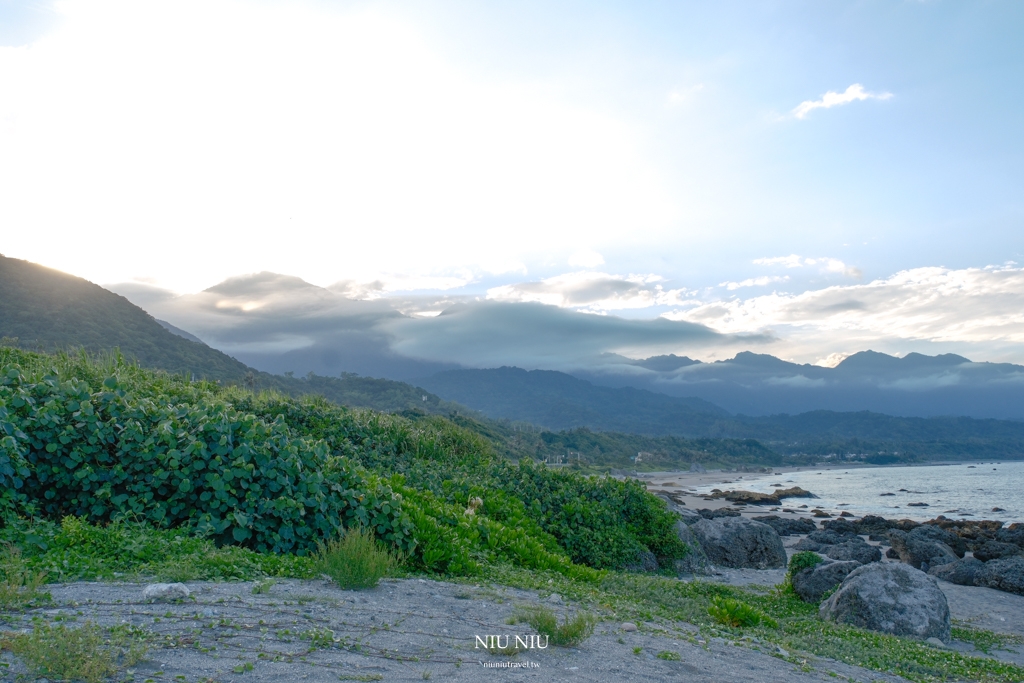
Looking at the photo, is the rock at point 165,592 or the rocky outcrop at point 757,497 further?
the rocky outcrop at point 757,497

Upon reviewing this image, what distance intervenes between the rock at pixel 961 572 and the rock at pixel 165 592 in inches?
764

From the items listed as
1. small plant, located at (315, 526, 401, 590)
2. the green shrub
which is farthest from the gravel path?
the green shrub

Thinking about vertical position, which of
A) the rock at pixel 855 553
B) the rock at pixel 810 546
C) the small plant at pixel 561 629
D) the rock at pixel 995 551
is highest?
the small plant at pixel 561 629

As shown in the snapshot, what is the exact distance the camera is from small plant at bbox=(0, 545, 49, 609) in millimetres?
4621

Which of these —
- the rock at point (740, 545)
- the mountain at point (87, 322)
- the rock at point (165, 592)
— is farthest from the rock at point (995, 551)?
the mountain at point (87, 322)

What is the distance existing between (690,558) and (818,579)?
9.00 feet

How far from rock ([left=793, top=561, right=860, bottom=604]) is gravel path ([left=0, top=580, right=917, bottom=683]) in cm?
594

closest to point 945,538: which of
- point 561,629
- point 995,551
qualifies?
point 995,551

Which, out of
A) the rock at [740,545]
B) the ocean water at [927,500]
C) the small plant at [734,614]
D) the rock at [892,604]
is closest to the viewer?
the small plant at [734,614]

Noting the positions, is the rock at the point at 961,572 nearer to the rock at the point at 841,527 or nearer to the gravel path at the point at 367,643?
the rock at the point at 841,527

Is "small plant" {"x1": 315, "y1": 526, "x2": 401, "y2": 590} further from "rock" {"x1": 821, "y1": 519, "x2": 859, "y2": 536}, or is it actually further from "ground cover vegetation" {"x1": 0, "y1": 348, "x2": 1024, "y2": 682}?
"rock" {"x1": 821, "y1": 519, "x2": 859, "y2": 536}

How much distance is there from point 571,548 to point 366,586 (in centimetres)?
664

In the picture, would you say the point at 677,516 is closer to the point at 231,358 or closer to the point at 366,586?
the point at 366,586

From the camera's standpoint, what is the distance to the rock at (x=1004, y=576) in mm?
17062
